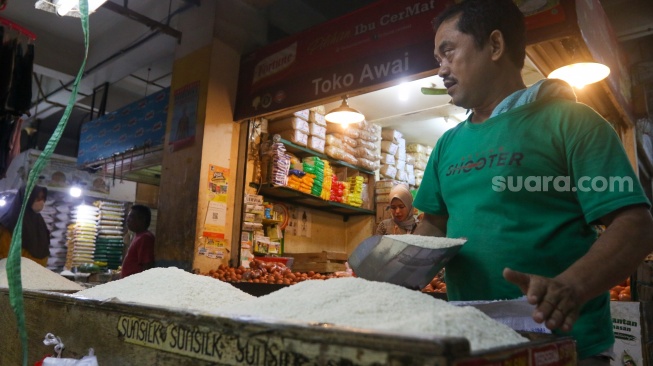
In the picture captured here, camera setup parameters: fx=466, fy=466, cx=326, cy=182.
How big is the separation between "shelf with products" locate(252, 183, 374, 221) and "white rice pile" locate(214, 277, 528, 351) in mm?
3831

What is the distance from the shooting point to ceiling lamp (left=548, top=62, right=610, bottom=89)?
348 centimetres

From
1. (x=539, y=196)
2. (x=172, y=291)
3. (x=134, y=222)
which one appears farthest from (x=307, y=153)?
(x=539, y=196)

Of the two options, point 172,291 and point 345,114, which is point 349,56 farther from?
point 172,291

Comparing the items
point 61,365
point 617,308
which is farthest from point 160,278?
point 617,308

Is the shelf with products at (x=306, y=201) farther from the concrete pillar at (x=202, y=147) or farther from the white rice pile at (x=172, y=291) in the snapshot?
the white rice pile at (x=172, y=291)

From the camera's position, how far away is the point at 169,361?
815 mm

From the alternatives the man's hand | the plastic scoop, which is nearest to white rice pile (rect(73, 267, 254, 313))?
the plastic scoop

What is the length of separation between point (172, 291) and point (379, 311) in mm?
748

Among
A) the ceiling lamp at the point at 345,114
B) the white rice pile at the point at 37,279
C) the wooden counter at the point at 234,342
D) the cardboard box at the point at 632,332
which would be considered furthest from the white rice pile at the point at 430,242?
the ceiling lamp at the point at 345,114

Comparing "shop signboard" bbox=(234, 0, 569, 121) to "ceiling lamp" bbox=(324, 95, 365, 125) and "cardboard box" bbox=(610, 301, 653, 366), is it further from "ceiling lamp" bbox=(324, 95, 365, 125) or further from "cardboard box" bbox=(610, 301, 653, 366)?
"cardboard box" bbox=(610, 301, 653, 366)

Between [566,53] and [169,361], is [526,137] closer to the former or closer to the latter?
[169,361]

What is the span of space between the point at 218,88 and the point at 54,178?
6.86 meters

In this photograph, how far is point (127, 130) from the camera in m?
6.21

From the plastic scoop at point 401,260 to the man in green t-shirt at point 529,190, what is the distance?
83 mm
